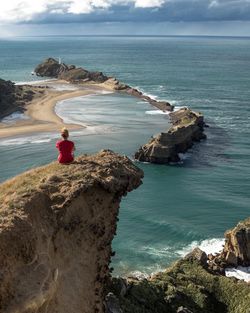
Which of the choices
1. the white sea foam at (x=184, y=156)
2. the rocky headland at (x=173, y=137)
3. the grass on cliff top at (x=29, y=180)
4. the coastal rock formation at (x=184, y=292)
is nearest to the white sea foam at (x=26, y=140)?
the rocky headland at (x=173, y=137)

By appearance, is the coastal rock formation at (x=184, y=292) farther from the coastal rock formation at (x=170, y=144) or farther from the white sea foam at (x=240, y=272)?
the coastal rock formation at (x=170, y=144)

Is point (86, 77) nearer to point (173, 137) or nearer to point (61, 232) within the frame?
point (173, 137)

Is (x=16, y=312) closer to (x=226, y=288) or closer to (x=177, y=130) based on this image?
(x=226, y=288)

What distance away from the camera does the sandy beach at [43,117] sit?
88.6m

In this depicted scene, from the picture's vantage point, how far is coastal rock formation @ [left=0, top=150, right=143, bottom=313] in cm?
1514

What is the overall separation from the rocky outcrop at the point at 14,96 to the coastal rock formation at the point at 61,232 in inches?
3344

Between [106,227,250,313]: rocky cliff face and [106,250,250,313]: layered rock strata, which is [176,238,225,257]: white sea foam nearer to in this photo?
[106,227,250,313]: rocky cliff face

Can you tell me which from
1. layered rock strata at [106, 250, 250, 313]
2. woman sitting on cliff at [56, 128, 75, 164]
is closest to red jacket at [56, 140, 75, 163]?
woman sitting on cliff at [56, 128, 75, 164]

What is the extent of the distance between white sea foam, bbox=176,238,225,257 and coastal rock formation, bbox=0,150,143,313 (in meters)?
24.4

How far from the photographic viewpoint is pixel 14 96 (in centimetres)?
11569

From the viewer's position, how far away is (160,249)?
43.1 metres

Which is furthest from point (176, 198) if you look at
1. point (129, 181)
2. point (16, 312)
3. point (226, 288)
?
point (16, 312)

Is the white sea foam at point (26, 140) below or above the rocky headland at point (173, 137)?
below

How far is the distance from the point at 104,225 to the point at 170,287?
527 inches
